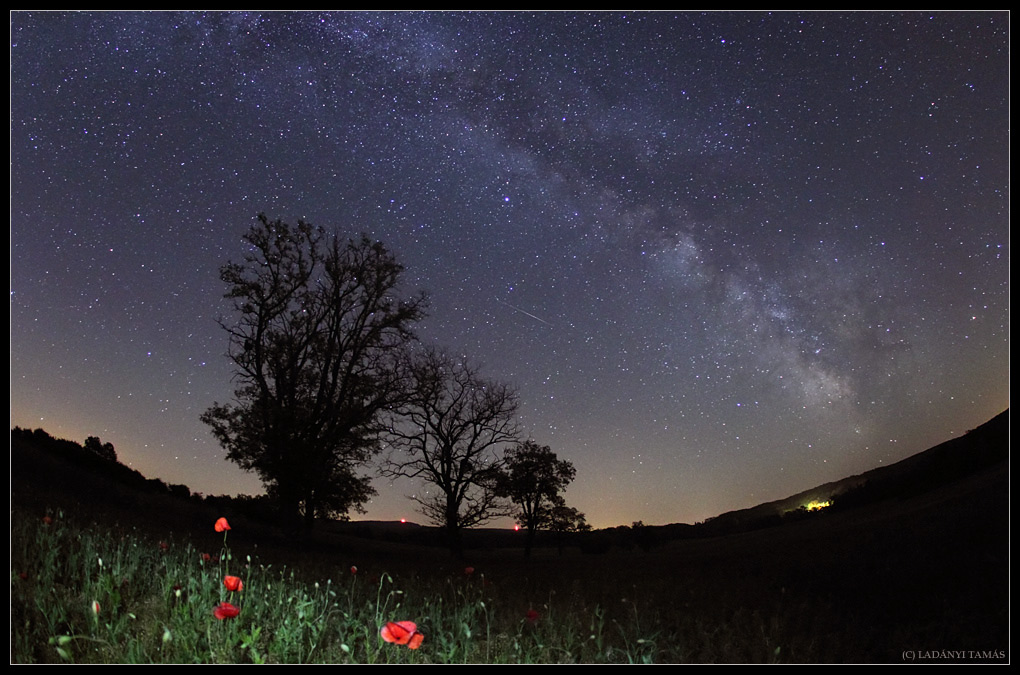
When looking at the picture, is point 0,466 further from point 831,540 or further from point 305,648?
point 831,540

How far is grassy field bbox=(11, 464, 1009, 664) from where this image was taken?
3.72 m

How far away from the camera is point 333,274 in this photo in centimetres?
2109

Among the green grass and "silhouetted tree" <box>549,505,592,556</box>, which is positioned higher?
the green grass

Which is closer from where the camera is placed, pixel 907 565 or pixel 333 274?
pixel 907 565

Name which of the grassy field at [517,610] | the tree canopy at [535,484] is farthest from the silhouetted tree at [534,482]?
the grassy field at [517,610]

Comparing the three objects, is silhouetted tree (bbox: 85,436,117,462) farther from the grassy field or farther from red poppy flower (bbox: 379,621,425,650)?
red poppy flower (bbox: 379,621,425,650)

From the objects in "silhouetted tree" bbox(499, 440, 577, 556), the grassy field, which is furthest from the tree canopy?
the grassy field

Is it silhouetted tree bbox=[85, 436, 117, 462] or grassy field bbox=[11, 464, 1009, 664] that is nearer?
grassy field bbox=[11, 464, 1009, 664]

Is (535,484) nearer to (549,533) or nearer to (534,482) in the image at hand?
(534,482)

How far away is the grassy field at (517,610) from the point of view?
372 cm

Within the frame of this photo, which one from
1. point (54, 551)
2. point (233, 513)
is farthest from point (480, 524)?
point (54, 551)

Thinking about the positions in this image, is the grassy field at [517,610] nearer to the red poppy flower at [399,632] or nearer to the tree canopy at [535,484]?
the red poppy flower at [399,632]
